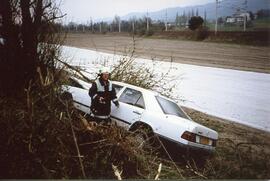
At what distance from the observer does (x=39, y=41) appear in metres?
5.28

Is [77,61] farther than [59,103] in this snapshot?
Yes

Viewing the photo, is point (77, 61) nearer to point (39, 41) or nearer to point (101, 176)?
point (39, 41)

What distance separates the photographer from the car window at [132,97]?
6.35 meters

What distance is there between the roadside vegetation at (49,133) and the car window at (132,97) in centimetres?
86

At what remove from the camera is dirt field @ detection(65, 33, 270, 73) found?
7.95 m

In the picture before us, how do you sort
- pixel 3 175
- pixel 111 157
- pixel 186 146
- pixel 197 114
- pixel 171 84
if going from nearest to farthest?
pixel 3 175
pixel 111 157
pixel 186 146
pixel 197 114
pixel 171 84

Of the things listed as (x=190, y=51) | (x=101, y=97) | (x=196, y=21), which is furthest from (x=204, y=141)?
(x=190, y=51)

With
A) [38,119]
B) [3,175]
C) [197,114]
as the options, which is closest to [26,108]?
[38,119]

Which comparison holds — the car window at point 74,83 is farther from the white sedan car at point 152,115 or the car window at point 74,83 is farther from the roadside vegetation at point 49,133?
the roadside vegetation at point 49,133

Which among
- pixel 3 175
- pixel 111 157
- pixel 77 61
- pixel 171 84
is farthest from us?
pixel 171 84

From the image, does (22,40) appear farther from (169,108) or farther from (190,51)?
(190,51)

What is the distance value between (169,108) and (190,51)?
50.2 feet

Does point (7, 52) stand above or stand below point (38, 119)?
above

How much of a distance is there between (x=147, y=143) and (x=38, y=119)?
1735mm
